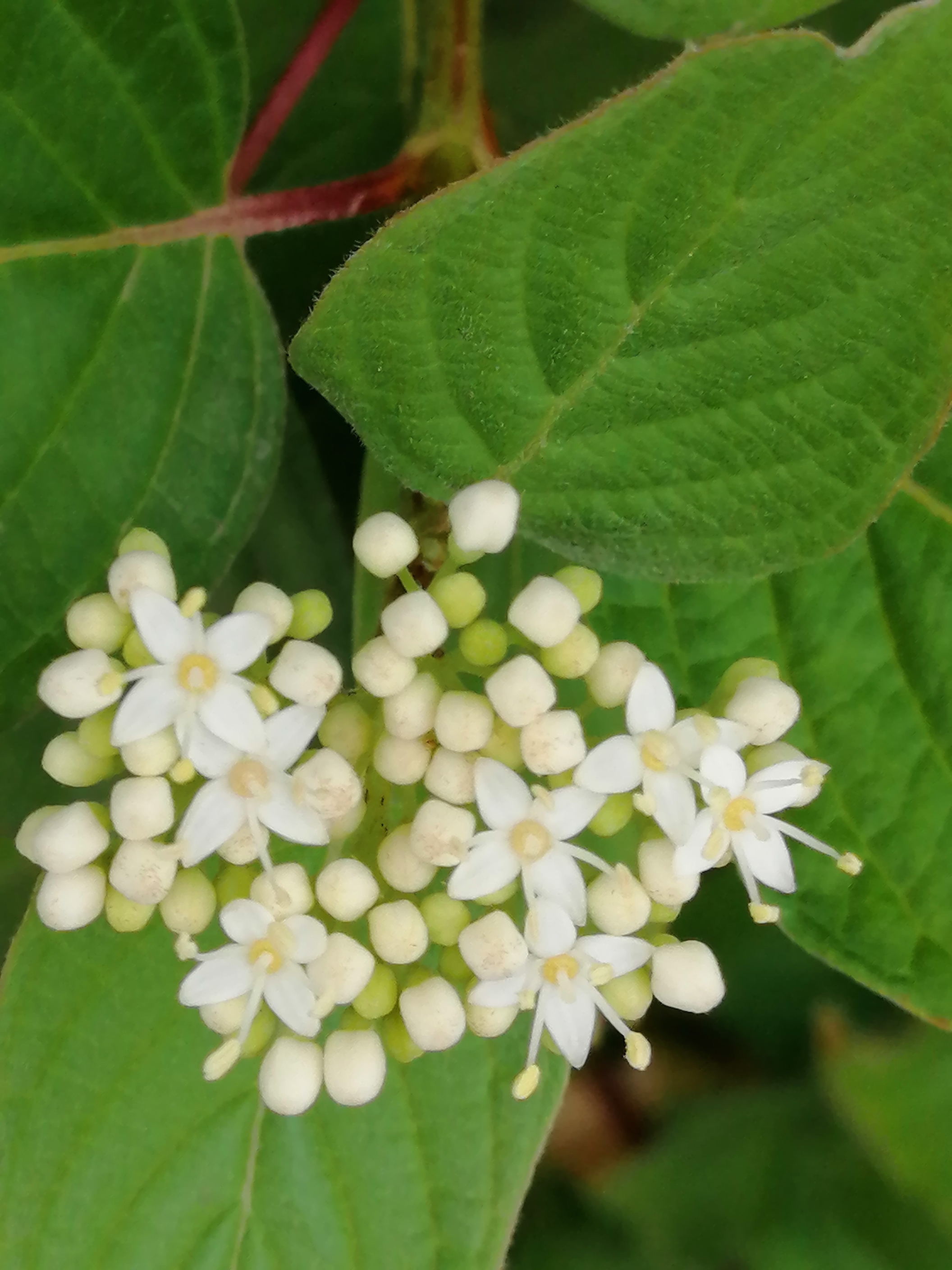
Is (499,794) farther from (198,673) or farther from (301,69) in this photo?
(301,69)

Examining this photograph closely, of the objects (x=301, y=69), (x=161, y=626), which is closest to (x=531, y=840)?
(x=161, y=626)

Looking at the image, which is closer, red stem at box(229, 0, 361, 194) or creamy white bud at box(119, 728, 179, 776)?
creamy white bud at box(119, 728, 179, 776)

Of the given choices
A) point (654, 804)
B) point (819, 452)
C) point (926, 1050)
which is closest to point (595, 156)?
point (819, 452)

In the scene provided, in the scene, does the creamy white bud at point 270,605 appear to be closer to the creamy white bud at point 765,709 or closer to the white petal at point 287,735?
the white petal at point 287,735

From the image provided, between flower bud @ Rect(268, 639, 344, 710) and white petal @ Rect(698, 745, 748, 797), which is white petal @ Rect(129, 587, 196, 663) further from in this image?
white petal @ Rect(698, 745, 748, 797)

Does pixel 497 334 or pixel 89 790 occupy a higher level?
pixel 497 334

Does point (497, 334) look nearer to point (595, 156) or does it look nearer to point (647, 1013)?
point (595, 156)

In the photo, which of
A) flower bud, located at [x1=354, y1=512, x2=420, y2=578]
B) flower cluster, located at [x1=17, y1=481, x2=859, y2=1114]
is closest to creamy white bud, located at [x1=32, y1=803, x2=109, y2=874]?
flower cluster, located at [x1=17, y1=481, x2=859, y2=1114]
